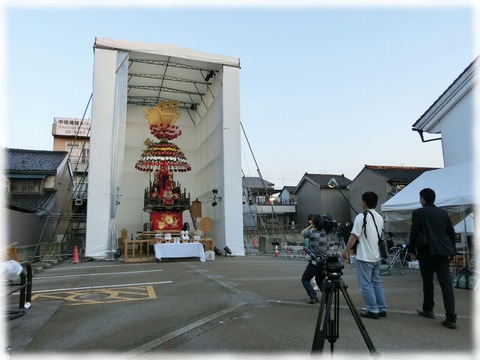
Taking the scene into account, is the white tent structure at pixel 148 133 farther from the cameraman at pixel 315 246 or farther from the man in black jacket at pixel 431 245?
the man in black jacket at pixel 431 245

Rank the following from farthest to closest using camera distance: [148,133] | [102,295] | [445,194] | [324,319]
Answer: [148,133]
[445,194]
[102,295]
[324,319]

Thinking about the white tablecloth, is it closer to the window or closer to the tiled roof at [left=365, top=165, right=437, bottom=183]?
the window

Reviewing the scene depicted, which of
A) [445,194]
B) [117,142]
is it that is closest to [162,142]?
[117,142]

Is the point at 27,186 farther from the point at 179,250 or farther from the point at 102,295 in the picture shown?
the point at 102,295

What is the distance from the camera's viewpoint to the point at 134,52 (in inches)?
614

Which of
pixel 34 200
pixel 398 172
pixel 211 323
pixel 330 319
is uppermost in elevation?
pixel 398 172

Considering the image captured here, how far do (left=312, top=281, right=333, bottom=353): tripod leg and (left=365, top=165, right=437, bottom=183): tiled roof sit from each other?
79.1 ft

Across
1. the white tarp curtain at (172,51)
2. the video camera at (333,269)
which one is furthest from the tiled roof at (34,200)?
the video camera at (333,269)

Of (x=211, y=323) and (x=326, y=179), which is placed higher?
(x=326, y=179)

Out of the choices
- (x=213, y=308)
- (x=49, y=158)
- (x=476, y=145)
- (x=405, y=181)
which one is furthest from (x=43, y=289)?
(x=405, y=181)

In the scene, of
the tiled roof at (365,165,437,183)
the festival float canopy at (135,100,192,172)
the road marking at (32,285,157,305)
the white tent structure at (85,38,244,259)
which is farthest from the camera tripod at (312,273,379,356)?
the tiled roof at (365,165,437,183)

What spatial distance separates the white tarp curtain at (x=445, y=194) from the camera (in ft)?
22.1

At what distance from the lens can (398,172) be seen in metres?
26.3

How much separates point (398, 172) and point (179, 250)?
20.5 meters
